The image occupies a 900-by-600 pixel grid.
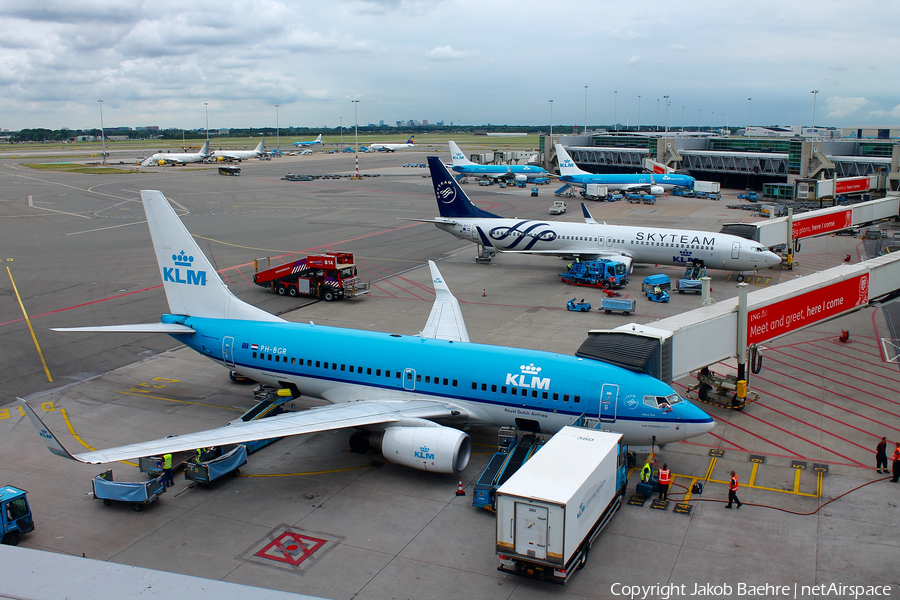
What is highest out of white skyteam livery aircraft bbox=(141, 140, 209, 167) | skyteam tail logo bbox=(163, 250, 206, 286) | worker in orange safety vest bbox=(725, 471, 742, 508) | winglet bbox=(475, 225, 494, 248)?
white skyteam livery aircraft bbox=(141, 140, 209, 167)

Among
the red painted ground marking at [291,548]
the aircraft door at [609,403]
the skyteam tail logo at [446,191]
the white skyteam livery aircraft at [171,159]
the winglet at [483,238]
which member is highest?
the white skyteam livery aircraft at [171,159]

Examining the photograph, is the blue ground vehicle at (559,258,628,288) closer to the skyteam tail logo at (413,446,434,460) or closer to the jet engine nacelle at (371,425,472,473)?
the jet engine nacelle at (371,425,472,473)

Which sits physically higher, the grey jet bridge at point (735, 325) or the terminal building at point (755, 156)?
the terminal building at point (755, 156)

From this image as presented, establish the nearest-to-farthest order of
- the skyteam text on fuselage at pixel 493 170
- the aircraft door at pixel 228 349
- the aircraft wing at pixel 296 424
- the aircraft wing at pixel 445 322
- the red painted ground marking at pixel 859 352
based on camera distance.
Answer: the aircraft wing at pixel 296 424, the aircraft door at pixel 228 349, the aircraft wing at pixel 445 322, the red painted ground marking at pixel 859 352, the skyteam text on fuselage at pixel 493 170

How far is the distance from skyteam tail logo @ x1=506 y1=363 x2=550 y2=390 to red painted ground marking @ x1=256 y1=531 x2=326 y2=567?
860 cm

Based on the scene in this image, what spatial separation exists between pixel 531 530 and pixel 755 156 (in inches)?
4501

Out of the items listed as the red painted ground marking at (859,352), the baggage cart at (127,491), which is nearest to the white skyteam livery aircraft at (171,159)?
the red painted ground marking at (859,352)

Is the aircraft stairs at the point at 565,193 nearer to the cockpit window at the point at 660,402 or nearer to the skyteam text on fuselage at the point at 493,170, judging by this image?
the skyteam text on fuselage at the point at 493,170

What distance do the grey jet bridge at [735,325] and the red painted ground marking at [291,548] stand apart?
1159 centimetres

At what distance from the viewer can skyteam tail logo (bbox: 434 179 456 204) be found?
198 feet

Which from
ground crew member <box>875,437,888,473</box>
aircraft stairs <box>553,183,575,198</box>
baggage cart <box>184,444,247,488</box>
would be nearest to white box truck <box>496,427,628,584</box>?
baggage cart <box>184,444,247,488</box>

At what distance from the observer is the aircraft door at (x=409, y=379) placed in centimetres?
2569

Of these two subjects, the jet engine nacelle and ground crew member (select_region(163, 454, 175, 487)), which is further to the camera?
ground crew member (select_region(163, 454, 175, 487))

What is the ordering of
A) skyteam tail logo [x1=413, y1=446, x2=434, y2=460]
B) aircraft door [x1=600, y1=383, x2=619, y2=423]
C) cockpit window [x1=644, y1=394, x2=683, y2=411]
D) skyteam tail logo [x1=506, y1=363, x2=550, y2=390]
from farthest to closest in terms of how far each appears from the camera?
skyteam tail logo [x1=506, y1=363, x2=550, y2=390]
aircraft door [x1=600, y1=383, x2=619, y2=423]
cockpit window [x1=644, y1=394, x2=683, y2=411]
skyteam tail logo [x1=413, y1=446, x2=434, y2=460]
